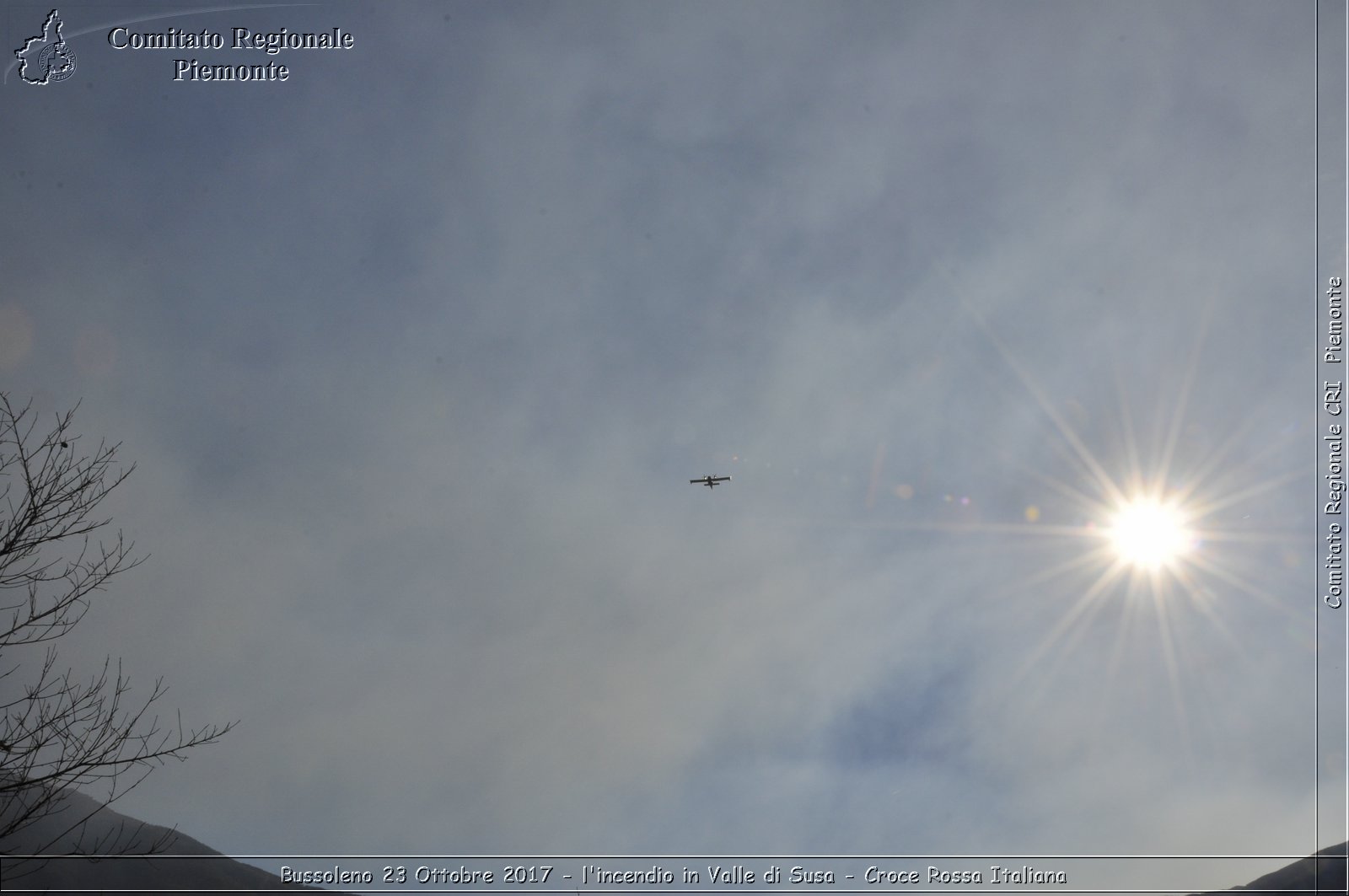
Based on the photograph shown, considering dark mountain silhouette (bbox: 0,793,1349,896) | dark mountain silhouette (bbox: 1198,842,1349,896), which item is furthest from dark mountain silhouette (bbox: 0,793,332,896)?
dark mountain silhouette (bbox: 1198,842,1349,896)

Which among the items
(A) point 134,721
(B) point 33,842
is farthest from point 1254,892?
(B) point 33,842

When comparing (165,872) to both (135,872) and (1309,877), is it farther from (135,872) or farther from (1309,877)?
(1309,877)

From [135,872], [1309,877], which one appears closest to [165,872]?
[135,872]

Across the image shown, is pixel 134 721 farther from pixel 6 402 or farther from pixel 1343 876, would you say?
pixel 1343 876

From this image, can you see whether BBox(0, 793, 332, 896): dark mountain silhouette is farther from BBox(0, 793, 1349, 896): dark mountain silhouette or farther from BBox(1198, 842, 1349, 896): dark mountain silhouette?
BBox(1198, 842, 1349, 896): dark mountain silhouette

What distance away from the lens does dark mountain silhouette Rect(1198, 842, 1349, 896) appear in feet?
367

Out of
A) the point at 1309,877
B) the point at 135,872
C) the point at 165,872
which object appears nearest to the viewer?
the point at 1309,877

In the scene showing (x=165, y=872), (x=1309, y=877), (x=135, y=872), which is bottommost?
(x=135, y=872)

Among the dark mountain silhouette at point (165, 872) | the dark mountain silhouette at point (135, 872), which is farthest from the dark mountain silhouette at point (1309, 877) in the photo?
the dark mountain silhouette at point (135, 872)

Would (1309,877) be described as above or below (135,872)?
above

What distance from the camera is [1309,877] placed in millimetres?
121812

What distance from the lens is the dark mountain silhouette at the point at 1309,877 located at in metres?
112

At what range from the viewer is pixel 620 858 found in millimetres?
35156

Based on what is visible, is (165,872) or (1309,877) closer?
(1309,877)
